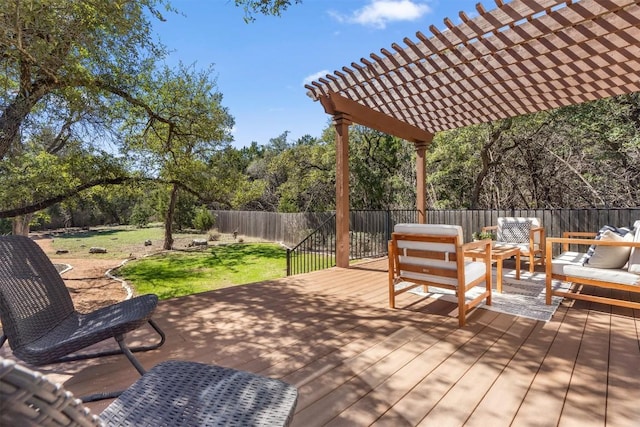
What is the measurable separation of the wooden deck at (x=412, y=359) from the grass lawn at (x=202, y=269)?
14.6 feet

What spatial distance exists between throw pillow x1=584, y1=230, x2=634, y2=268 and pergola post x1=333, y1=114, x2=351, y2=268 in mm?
3203

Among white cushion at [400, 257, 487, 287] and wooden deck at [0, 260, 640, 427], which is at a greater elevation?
white cushion at [400, 257, 487, 287]

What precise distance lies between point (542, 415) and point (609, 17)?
3.83 m

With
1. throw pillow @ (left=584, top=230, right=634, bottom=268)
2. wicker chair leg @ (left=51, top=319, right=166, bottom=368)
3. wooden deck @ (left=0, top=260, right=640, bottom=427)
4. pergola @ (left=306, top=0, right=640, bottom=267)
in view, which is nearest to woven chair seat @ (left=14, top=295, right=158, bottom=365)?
wicker chair leg @ (left=51, top=319, right=166, bottom=368)

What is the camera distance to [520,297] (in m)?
3.79

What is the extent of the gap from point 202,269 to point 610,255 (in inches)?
355

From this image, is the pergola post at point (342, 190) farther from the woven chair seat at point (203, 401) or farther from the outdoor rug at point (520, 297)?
the woven chair seat at point (203, 401)

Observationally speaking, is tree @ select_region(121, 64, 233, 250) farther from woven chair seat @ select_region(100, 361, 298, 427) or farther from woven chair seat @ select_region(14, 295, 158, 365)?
woven chair seat @ select_region(100, 361, 298, 427)

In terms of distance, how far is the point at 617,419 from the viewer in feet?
5.39

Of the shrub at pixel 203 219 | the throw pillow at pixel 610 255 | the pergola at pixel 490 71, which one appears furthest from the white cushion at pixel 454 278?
the shrub at pixel 203 219

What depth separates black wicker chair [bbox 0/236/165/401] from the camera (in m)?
1.78

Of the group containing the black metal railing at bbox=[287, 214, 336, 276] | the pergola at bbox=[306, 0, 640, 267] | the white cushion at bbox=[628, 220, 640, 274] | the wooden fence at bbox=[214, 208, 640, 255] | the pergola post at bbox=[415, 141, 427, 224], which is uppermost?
the pergola at bbox=[306, 0, 640, 267]

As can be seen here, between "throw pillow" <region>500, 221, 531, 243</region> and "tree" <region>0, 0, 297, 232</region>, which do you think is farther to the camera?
"throw pillow" <region>500, 221, 531, 243</region>

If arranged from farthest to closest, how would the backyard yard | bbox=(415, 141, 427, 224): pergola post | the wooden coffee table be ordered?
1. the backyard yard
2. bbox=(415, 141, 427, 224): pergola post
3. the wooden coffee table
